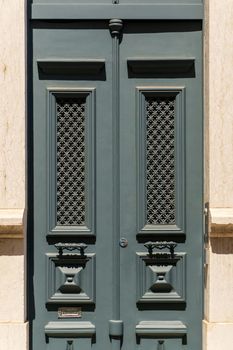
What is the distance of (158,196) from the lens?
6777mm

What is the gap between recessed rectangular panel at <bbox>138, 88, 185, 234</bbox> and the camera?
6.74m

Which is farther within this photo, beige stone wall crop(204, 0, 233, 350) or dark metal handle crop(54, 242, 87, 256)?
dark metal handle crop(54, 242, 87, 256)

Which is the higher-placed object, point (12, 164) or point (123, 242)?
point (12, 164)

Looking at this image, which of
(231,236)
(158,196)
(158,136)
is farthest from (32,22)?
(231,236)

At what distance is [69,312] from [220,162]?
6.48ft

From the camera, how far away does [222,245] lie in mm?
6480

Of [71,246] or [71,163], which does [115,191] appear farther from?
[71,246]

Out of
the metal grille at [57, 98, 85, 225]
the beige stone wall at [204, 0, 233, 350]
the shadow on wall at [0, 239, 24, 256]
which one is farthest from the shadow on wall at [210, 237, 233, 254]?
the shadow on wall at [0, 239, 24, 256]

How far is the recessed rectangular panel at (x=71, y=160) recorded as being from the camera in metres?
6.73

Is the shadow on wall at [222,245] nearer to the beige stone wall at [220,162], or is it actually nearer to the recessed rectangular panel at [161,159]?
the beige stone wall at [220,162]

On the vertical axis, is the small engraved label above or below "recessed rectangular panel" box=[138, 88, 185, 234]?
below

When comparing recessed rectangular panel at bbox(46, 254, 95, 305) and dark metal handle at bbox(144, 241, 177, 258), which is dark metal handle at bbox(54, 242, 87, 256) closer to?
recessed rectangular panel at bbox(46, 254, 95, 305)

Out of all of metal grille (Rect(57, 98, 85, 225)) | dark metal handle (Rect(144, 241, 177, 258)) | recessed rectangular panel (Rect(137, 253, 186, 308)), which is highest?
metal grille (Rect(57, 98, 85, 225))

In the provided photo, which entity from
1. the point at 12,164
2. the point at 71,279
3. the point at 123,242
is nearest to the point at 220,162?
the point at 123,242
